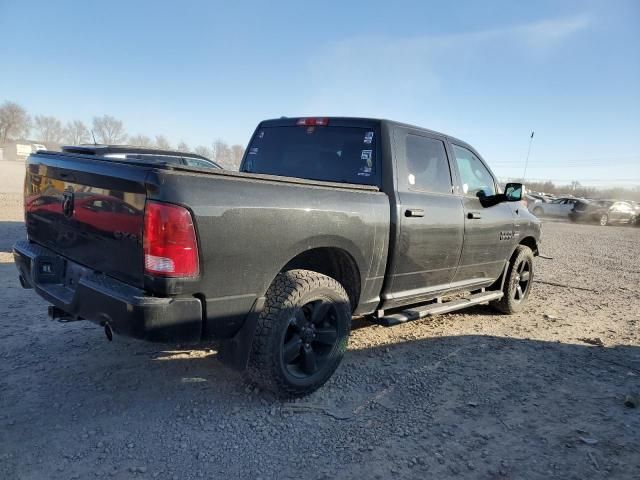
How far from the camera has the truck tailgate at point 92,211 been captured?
97.6 inches

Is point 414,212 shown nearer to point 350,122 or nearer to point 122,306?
point 350,122

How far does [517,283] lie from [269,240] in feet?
13.7

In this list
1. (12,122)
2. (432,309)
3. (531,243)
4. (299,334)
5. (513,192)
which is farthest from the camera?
(12,122)

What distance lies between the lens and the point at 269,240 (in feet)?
9.11

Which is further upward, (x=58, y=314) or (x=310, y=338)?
(x=58, y=314)

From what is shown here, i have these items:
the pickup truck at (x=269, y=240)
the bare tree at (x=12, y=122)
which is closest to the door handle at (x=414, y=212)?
the pickup truck at (x=269, y=240)

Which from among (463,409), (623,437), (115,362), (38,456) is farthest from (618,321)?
(38,456)

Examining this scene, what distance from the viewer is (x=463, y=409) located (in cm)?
322

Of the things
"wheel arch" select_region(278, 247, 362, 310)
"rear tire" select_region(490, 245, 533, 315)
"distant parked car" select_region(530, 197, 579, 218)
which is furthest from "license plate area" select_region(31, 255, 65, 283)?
"distant parked car" select_region(530, 197, 579, 218)

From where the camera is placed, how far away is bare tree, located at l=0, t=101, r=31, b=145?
3701 inches

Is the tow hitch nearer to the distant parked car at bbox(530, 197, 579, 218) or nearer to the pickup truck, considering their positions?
A: the pickup truck

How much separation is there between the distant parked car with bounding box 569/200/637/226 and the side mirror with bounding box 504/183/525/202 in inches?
957

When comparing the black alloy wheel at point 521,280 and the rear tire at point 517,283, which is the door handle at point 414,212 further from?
the black alloy wheel at point 521,280

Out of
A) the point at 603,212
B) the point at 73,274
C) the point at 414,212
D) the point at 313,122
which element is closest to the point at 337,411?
the point at 414,212
